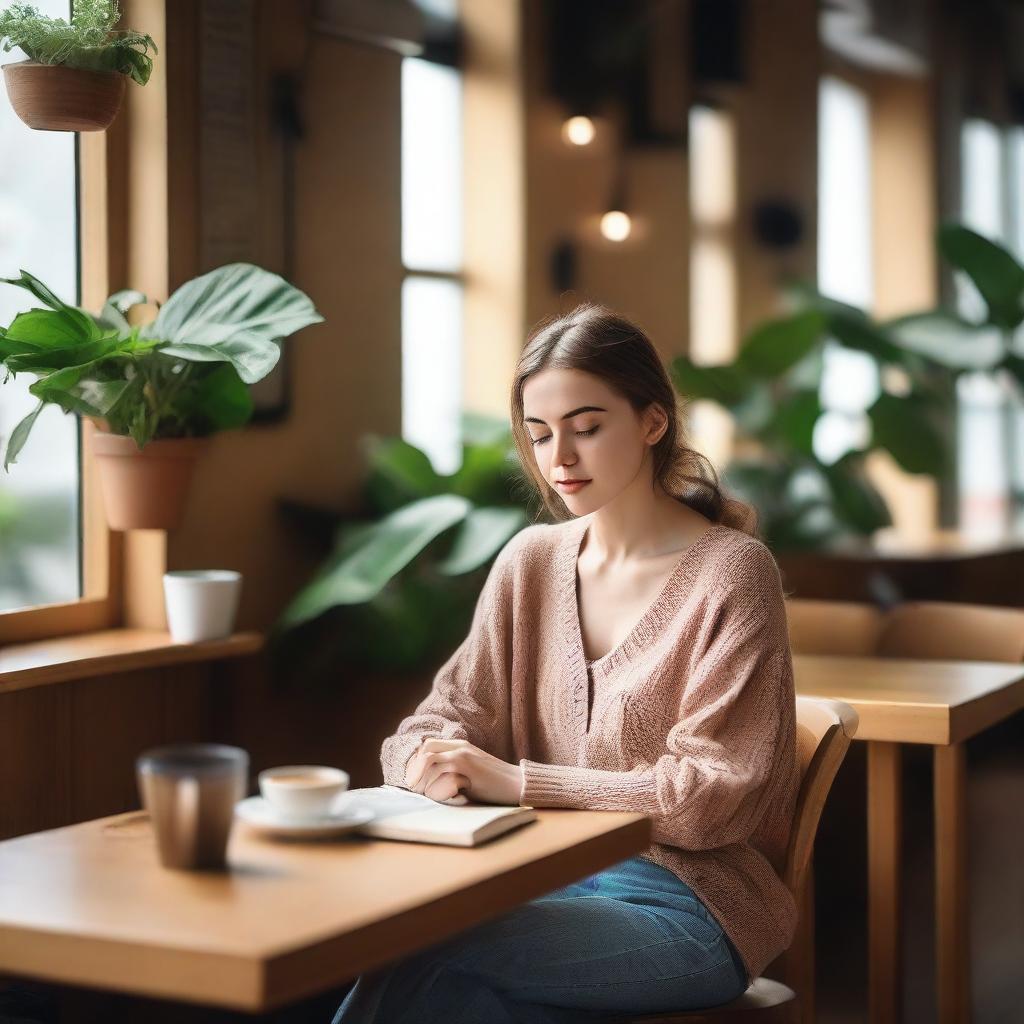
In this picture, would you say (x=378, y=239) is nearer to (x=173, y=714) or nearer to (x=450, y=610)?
(x=450, y=610)

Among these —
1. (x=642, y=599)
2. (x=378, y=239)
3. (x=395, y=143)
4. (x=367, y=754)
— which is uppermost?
(x=395, y=143)

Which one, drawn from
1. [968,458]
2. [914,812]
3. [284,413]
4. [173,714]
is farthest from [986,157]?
[173,714]

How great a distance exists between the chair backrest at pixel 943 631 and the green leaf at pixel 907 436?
3.80 feet

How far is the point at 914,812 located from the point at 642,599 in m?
3.00

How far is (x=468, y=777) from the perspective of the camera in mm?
2021

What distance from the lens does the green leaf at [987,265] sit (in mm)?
4988

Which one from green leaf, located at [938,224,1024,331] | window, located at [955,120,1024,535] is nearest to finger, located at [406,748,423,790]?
green leaf, located at [938,224,1024,331]

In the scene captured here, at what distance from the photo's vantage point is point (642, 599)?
2.27 m

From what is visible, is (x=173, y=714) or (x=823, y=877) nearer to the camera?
(x=173, y=714)

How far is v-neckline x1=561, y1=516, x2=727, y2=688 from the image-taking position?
2.22m

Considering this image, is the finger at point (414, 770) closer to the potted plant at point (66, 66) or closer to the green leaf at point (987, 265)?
the potted plant at point (66, 66)

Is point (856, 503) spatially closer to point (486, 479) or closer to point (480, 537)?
point (486, 479)

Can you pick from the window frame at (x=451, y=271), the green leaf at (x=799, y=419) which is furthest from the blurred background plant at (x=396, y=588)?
the green leaf at (x=799, y=419)

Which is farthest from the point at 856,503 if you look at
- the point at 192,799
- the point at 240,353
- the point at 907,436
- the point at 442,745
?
the point at 192,799
